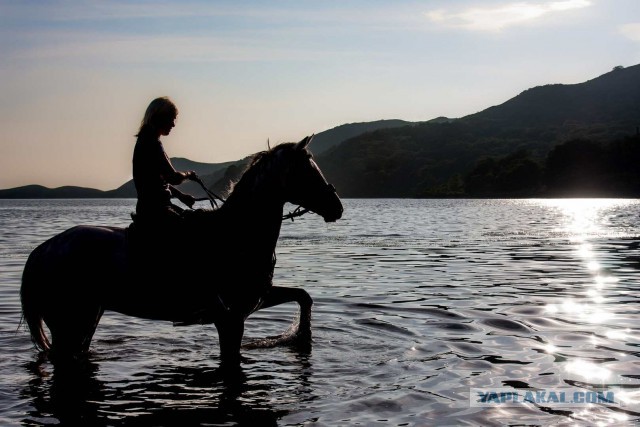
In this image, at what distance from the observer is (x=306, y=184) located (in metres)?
10.3

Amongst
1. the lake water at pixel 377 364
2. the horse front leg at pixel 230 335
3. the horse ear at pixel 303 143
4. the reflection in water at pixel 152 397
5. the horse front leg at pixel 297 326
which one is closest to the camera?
the reflection in water at pixel 152 397

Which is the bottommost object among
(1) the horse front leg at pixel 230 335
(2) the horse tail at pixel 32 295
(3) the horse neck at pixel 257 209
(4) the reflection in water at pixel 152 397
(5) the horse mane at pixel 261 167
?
(4) the reflection in water at pixel 152 397

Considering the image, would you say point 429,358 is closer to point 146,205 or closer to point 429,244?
point 146,205

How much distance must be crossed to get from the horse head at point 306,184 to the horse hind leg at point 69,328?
10.9ft

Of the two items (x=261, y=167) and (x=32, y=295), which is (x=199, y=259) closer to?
(x=261, y=167)

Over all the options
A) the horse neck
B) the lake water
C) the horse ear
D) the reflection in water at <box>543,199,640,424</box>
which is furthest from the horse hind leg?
the reflection in water at <box>543,199,640,424</box>

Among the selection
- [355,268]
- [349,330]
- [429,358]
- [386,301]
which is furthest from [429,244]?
[429,358]

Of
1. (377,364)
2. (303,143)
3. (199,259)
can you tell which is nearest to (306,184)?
(303,143)

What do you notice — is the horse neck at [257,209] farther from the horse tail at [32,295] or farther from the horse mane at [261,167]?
the horse tail at [32,295]

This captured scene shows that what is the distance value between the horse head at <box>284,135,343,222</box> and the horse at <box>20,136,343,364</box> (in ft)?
0.05

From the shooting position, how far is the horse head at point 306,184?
10.3 m

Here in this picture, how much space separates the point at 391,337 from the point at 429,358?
1.94 meters

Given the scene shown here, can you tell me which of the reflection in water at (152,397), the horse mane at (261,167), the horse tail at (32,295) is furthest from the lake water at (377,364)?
the horse mane at (261,167)

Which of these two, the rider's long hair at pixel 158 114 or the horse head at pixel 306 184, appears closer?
the rider's long hair at pixel 158 114
